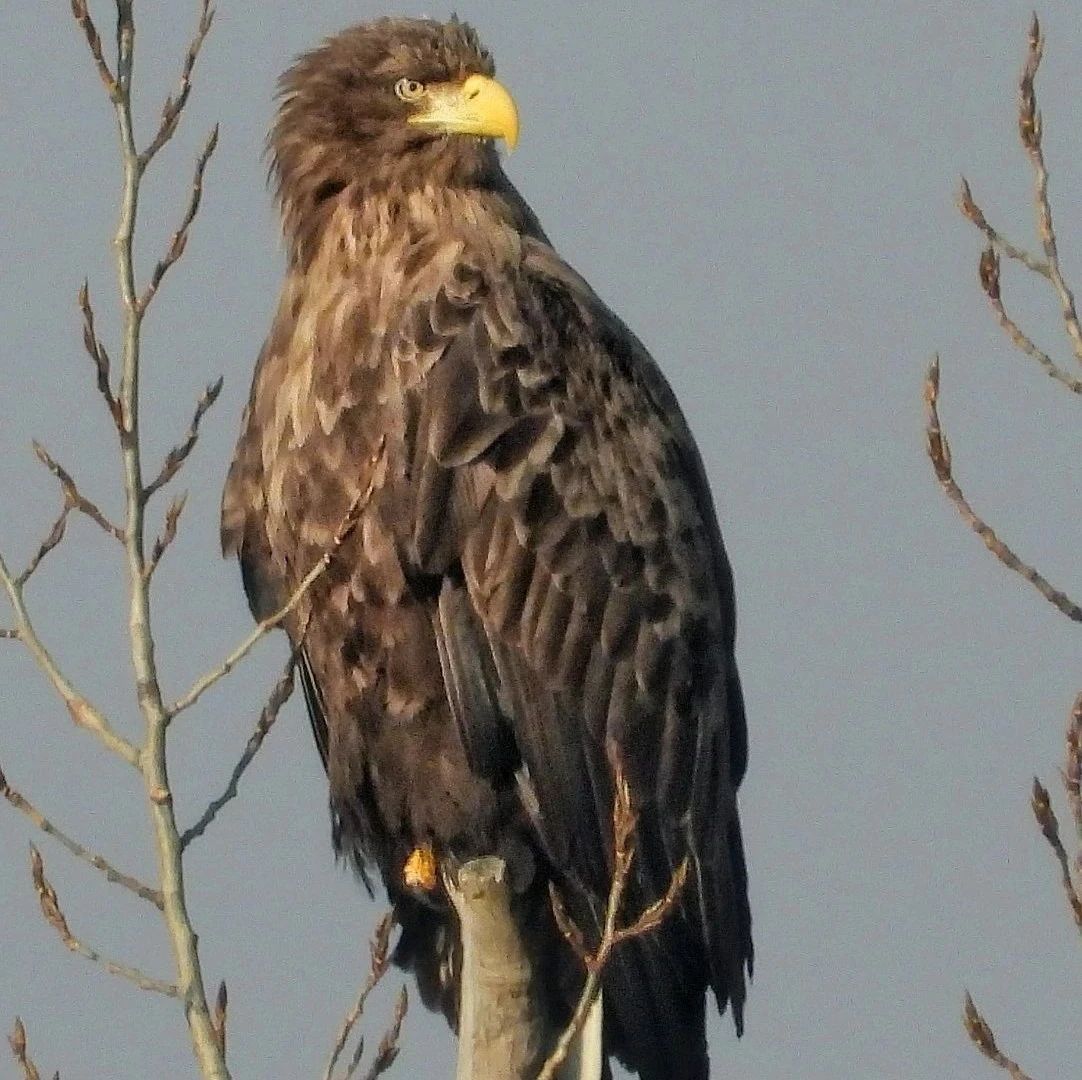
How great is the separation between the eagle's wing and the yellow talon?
0.40 m

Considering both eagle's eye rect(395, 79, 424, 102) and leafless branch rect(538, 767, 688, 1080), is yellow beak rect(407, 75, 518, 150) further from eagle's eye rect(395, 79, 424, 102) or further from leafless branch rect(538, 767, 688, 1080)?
leafless branch rect(538, 767, 688, 1080)

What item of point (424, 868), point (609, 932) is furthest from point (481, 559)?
point (609, 932)

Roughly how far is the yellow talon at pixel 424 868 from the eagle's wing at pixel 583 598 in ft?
1.31

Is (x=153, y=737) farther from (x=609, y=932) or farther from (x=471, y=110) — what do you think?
(x=471, y=110)

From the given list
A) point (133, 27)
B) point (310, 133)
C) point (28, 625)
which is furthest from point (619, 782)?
point (310, 133)

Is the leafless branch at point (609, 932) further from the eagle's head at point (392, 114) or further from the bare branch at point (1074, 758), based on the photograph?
the eagle's head at point (392, 114)

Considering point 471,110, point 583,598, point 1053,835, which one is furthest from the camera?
point 471,110

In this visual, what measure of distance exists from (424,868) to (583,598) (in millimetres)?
851

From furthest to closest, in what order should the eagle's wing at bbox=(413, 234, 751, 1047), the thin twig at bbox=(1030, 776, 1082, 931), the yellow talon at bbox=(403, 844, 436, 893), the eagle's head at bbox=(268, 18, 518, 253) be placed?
the eagle's head at bbox=(268, 18, 518, 253)
the yellow talon at bbox=(403, 844, 436, 893)
the eagle's wing at bbox=(413, 234, 751, 1047)
the thin twig at bbox=(1030, 776, 1082, 931)

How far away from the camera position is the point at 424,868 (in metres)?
6.77

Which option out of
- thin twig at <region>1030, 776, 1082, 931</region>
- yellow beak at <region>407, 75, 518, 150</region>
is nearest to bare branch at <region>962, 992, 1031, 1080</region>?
thin twig at <region>1030, 776, 1082, 931</region>

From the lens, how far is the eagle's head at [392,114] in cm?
699

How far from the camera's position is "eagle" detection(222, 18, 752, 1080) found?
256 inches

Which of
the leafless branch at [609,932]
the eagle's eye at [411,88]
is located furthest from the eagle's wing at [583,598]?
the leafless branch at [609,932]
